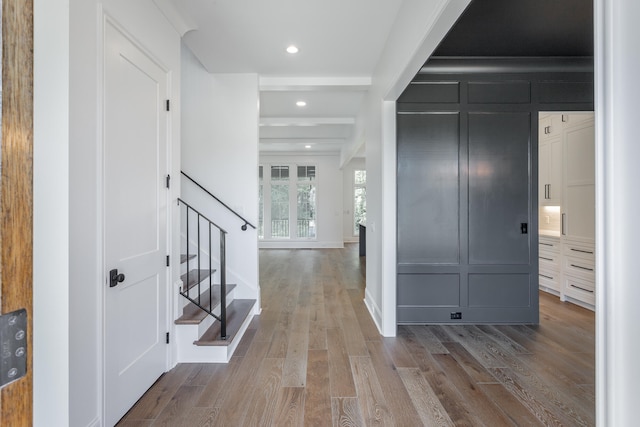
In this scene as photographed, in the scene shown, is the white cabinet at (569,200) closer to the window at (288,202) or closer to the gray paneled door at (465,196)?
the gray paneled door at (465,196)

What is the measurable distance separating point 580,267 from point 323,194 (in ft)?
22.8

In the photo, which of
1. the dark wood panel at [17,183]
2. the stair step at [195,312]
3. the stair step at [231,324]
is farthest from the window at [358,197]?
the dark wood panel at [17,183]

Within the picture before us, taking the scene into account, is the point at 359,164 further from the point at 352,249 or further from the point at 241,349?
the point at 241,349

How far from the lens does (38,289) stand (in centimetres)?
65

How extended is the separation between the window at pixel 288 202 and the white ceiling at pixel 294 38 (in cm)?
522

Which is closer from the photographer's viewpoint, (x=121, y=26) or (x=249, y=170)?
(x=121, y=26)

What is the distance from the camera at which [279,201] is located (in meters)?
10.0

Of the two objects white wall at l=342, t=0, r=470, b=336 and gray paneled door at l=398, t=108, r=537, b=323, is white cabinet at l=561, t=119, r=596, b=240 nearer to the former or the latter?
gray paneled door at l=398, t=108, r=537, b=323

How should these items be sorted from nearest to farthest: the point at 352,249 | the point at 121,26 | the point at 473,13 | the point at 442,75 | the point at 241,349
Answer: the point at 121,26
the point at 473,13
the point at 241,349
the point at 442,75
the point at 352,249

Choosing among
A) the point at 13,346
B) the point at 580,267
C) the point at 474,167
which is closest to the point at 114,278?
the point at 13,346

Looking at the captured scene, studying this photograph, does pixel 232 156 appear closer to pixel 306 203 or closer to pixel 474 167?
pixel 474 167

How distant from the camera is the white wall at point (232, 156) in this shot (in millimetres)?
3744

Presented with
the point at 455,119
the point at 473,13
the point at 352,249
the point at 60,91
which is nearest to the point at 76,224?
the point at 60,91

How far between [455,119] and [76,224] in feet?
10.9
